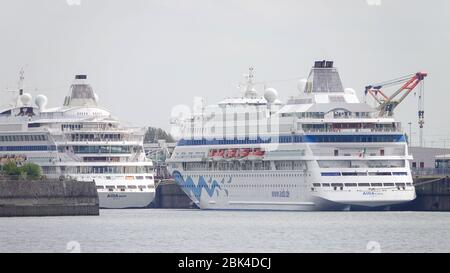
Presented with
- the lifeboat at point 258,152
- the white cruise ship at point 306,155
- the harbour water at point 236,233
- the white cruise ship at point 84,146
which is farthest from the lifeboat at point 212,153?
the harbour water at point 236,233

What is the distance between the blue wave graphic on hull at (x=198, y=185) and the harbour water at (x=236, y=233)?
1314 cm

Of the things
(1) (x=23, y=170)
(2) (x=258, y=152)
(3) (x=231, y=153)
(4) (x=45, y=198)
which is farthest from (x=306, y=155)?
(1) (x=23, y=170)

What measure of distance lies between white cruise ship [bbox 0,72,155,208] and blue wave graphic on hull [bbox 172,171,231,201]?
6559mm

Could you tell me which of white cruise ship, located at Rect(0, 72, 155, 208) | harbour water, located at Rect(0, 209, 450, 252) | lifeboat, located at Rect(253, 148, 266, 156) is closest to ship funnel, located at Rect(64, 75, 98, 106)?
white cruise ship, located at Rect(0, 72, 155, 208)

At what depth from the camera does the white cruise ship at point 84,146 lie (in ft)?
457

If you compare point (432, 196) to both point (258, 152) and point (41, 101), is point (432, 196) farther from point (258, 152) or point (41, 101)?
point (41, 101)

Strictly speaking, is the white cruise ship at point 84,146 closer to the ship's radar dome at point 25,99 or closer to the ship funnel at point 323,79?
the ship's radar dome at point 25,99

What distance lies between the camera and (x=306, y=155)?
118m

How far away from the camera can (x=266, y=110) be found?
126625mm

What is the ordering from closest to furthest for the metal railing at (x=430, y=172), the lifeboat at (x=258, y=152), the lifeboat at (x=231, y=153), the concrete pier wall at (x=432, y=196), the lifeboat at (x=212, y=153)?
the concrete pier wall at (x=432, y=196)
the lifeboat at (x=258, y=152)
the lifeboat at (x=231, y=153)
the lifeboat at (x=212, y=153)
the metal railing at (x=430, y=172)
